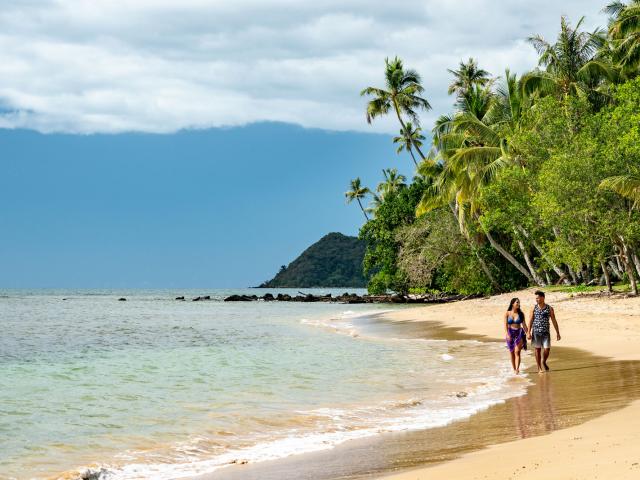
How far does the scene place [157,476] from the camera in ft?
23.7

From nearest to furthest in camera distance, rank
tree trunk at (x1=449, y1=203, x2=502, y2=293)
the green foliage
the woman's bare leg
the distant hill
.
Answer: the woman's bare leg < tree trunk at (x1=449, y1=203, x2=502, y2=293) < the green foliage < the distant hill

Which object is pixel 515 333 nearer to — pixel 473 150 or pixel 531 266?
pixel 473 150

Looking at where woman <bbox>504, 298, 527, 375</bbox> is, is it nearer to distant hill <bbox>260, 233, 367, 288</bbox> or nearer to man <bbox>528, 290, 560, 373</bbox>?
man <bbox>528, 290, 560, 373</bbox>

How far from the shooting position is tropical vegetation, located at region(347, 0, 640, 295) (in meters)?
27.5

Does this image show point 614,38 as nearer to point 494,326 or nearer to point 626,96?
point 626,96

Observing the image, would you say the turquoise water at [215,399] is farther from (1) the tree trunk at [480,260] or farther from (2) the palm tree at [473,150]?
(1) the tree trunk at [480,260]

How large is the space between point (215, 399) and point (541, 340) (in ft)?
20.9

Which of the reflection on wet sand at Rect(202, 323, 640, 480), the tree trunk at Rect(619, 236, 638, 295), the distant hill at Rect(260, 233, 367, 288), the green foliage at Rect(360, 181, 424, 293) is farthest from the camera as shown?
the distant hill at Rect(260, 233, 367, 288)

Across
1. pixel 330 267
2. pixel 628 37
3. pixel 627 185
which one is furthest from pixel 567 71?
pixel 330 267

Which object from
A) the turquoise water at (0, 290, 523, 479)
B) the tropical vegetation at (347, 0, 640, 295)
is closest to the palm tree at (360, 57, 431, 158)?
the tropical vegetation at (347, 0, 640, 295)

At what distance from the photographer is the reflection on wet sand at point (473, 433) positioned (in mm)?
6848

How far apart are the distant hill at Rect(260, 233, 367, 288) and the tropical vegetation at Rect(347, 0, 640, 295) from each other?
125 m

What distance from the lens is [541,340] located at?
1338 cm

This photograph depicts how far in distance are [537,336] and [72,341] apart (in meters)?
18.7
